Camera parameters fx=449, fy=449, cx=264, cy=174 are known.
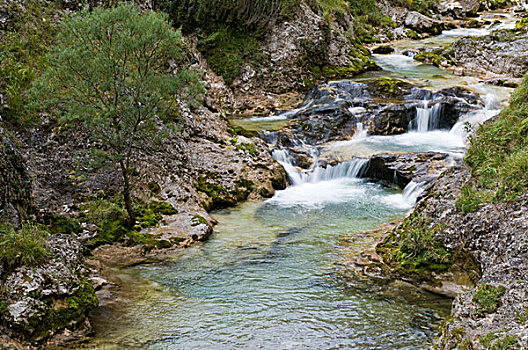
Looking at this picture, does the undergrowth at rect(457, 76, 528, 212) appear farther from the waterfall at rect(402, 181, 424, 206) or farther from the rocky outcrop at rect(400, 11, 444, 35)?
the rocky outcrop at rect(400, 11, 444, 35)

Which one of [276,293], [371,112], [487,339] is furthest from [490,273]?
[371,112]

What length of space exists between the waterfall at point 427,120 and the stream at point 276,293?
541 centimetres

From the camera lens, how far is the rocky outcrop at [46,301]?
21.6 ft

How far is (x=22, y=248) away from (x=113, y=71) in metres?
4.47

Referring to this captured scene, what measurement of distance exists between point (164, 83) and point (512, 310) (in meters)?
8.32

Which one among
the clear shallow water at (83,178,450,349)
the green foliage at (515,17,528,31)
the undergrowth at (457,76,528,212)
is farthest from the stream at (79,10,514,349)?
the green foliage at (515,17,528,31)

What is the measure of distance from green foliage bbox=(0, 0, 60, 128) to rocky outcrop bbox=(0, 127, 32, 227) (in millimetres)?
A: 3411

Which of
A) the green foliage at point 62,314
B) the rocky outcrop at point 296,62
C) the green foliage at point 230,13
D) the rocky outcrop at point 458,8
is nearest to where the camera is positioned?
the green foliage at point 62,314

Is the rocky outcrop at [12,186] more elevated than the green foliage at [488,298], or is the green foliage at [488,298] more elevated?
the rocky outcrop at [12,186]

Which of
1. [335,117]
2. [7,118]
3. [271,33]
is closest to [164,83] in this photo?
[7,118]

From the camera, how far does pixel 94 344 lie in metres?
6.89

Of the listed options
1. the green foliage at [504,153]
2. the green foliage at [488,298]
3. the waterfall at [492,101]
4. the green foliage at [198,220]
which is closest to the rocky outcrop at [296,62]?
the waterfall at [492,101]

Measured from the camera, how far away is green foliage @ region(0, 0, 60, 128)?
12180mm

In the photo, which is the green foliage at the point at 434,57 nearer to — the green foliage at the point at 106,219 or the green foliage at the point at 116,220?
the green foliage at the point at 116,220
